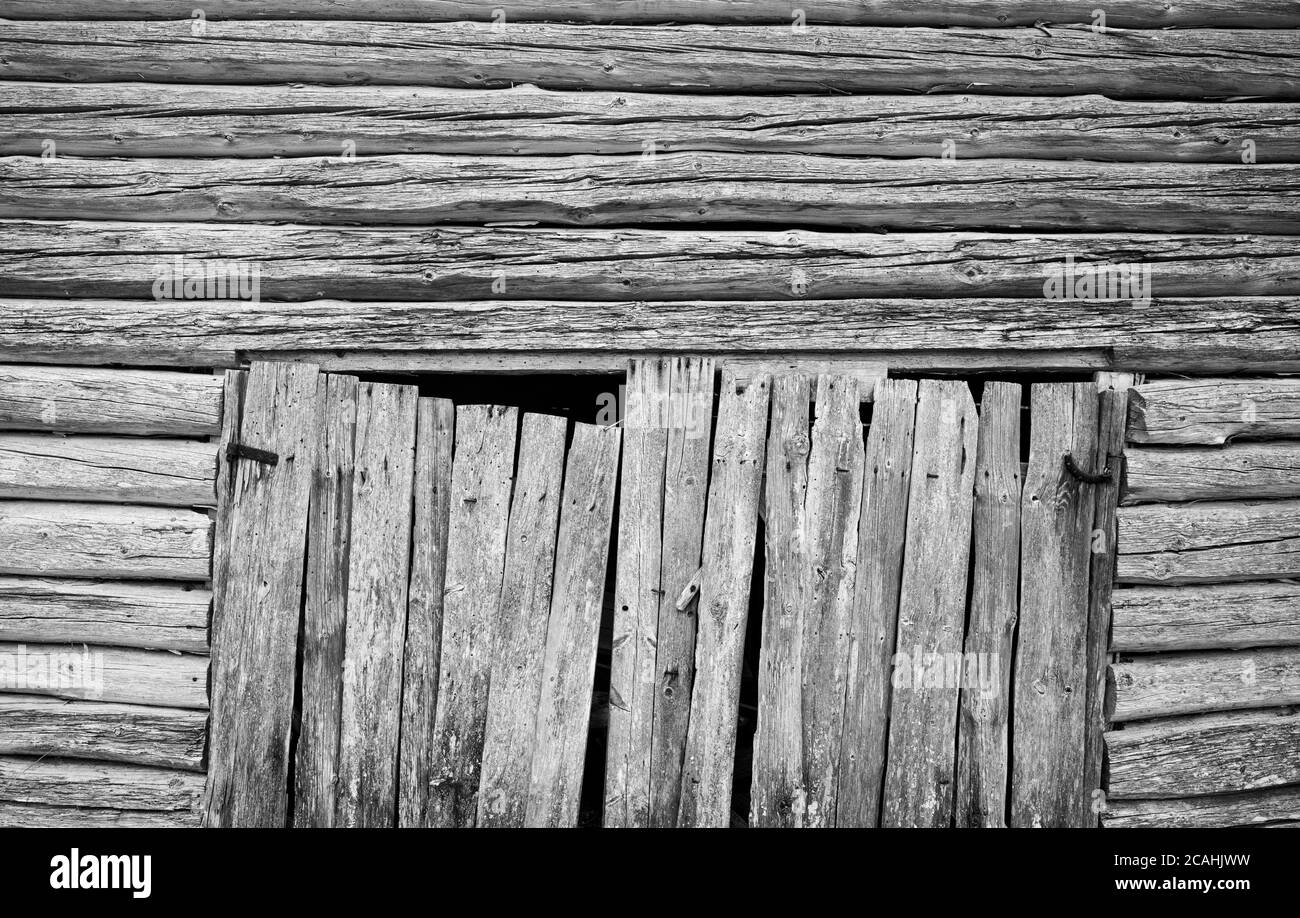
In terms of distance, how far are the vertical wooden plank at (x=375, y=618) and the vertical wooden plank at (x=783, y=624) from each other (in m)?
1.46

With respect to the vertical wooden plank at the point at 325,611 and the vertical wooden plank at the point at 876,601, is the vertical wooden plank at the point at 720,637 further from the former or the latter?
the vertical wooden plank at the point at 325,611

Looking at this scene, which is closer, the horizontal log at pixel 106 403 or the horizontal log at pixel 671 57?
the horizontal log at pixel 106 403

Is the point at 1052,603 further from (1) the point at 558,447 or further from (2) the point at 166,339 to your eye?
(2) the point at 166,339

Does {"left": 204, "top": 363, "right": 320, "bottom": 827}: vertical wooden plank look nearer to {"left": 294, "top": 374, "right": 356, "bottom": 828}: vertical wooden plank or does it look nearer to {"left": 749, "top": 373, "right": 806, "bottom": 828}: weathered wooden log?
{"left": 294, "top": 374, "right": 356, "bottom": 828}: vertical wooden plank

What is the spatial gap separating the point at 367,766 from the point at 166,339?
6.28 feet

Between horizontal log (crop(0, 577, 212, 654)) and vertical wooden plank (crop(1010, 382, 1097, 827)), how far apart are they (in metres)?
3.33

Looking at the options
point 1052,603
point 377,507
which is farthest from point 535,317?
point 1052,603

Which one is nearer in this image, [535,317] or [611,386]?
[535,317]

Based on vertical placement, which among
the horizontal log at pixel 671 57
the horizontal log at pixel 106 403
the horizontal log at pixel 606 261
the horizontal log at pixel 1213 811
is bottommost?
the horizontal log at pixel 1213 811

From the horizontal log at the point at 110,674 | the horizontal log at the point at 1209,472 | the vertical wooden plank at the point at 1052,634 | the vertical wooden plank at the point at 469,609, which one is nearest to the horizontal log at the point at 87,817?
the horizontal log at the point at 110,674

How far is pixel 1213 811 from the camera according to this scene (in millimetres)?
3531

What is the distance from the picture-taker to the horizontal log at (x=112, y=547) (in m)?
3.37

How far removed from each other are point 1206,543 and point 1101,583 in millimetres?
474

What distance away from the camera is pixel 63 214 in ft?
11.6
